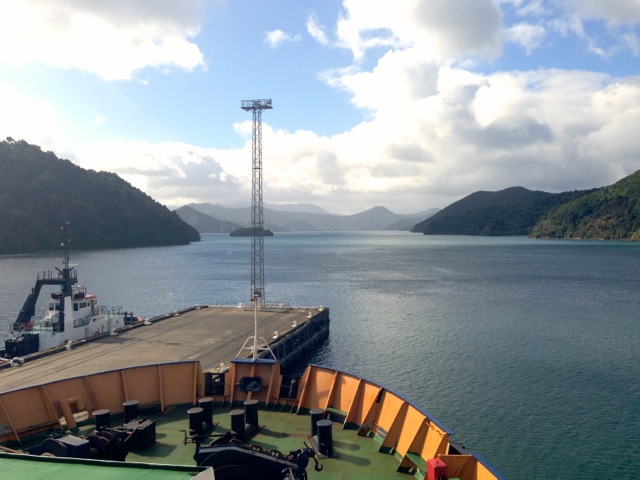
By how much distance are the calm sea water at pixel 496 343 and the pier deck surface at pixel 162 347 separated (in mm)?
10055

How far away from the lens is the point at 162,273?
483 feet

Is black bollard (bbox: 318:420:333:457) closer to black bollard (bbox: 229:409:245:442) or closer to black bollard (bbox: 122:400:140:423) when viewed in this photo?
black bollard (bbox: 229:409:245:442)

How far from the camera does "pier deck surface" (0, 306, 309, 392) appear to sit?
33312 millimetres

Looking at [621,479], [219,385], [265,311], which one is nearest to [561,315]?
[265,311]

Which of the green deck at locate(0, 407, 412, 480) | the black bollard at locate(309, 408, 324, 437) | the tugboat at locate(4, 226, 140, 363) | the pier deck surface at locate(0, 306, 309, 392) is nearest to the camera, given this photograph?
the green deck at locate(0, 407, 412, 480)

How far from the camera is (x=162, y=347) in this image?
40.7 meters

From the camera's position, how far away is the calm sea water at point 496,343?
30.8 m

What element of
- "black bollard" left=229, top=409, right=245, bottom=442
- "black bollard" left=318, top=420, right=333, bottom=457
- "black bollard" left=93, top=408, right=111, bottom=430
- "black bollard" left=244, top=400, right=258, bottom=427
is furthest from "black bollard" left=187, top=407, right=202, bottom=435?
"black bollard" left=318, top=420, right=333, bottom=457

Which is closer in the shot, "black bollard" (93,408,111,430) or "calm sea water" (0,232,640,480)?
"black bollard" (93,408,111,430)

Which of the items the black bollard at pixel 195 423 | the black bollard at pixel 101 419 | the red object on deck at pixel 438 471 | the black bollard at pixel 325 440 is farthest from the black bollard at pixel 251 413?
the red object on deck at pixel 438 471

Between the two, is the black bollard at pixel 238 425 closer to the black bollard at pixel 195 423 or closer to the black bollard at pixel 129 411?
the black bollard at pixel 195 423

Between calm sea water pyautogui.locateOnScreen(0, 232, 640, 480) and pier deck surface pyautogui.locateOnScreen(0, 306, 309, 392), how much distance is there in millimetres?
10055

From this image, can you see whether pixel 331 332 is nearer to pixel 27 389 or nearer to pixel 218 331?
pixel 218 331

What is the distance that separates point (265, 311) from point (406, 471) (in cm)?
4998
